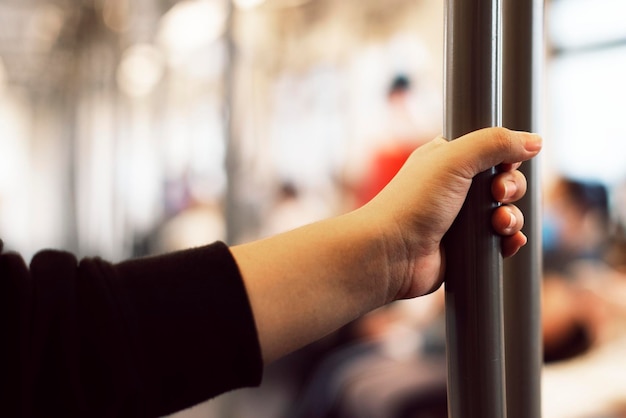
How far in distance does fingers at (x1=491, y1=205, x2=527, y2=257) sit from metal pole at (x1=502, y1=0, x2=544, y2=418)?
0.01 metres

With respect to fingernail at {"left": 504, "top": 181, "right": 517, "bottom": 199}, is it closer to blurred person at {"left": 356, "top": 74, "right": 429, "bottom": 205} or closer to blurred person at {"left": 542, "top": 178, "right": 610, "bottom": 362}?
blurred person at {"left": 542, "top": 178, "right": 610, "bottom": 362}

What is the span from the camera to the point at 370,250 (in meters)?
0.60

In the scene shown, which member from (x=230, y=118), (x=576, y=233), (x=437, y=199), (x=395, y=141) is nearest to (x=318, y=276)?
(x=437, y=199)

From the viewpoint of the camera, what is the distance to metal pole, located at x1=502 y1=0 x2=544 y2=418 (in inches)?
19.6

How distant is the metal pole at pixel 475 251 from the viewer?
0.47m

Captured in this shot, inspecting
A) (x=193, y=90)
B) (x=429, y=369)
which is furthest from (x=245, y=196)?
(x=193, y=90)

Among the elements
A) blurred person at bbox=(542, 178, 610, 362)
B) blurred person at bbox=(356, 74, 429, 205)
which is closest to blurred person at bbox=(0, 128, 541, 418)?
blurred person at bbox=(542, 178, 610, 362)

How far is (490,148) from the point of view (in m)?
0.48

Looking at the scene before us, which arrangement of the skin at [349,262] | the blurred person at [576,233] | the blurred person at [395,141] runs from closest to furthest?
the skin at [349,262]
the blurred person at [576,233]
the blurred person at [395,141]

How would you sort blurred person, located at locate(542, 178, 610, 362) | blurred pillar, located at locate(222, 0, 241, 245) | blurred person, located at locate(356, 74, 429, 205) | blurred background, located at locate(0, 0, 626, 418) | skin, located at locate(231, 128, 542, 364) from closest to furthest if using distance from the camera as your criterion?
skin, located at locate(231, 128, 542, 364), blurred pillar, located at locate(222, 0, 241, 245), blurred background, located at locate(0, 0, 626, 418), blurred person, located at locate(542, 178, 610, 362), blurred person, located at locate(356, 74, 429, 205)

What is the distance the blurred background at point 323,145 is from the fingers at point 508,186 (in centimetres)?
136

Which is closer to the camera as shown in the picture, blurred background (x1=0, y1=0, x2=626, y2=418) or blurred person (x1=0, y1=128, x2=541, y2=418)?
blurred person (x1=0, y1=128, x2=541, y2=418)

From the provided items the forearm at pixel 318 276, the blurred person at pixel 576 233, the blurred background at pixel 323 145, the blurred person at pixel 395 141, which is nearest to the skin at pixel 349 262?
the forearm at pixel 318 276

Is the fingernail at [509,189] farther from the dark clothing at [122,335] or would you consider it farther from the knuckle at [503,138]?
the dark clothing at [122,335]
